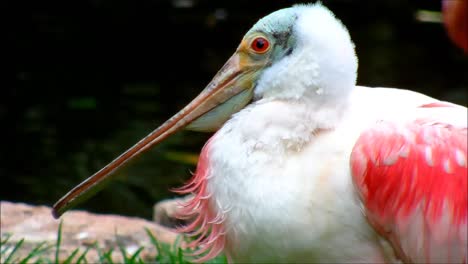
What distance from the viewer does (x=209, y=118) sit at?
4117 mm

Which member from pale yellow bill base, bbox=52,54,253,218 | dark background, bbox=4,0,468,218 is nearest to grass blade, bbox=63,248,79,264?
pale yellow bill base, bbox=52,54,253,218

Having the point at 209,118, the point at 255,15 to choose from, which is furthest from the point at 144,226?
the point at 255,15

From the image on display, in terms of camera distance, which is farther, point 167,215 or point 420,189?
point 167,215

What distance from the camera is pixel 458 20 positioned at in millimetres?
2441

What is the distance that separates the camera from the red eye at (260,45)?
13.0 ft

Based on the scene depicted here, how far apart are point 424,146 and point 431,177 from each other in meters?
0.13

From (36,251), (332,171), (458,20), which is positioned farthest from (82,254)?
(458,20)

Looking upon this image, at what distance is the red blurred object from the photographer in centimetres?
243

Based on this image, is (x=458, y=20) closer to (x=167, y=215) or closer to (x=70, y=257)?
(x=70, y=257)

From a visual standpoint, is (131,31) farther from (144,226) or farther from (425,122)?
(425,122)

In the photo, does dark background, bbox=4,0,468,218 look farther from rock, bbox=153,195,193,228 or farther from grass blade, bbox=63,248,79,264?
grass blade, bbox=63,248,79,264

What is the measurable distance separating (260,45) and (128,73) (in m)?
6.94

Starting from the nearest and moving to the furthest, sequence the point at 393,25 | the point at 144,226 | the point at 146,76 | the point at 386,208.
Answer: the point at 386,208
the point at 144,226
the point at 146,76
the point at 393,25

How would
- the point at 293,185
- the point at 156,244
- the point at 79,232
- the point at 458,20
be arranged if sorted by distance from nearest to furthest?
the point at 458,20 → the point at 293,185 → the point at 156,244 → the point at 79,232
